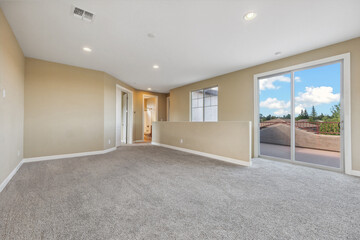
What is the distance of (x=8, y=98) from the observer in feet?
8.43

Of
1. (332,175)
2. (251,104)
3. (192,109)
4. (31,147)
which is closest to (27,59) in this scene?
(31,147)

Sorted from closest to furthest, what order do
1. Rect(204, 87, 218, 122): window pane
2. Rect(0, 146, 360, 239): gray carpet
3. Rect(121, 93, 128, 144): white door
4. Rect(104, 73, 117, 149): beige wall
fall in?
Rect(0, 146, 360, 239): gray carpet → Rect(104, 73, 117, 149): beige wall → Rect(204, 87, 218, 122): window pane → Rect(121, 93, 128, 144): white door

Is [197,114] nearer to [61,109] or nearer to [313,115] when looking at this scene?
[313,115]

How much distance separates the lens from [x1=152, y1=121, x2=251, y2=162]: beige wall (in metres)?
3.54

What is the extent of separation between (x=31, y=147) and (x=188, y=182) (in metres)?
4.07

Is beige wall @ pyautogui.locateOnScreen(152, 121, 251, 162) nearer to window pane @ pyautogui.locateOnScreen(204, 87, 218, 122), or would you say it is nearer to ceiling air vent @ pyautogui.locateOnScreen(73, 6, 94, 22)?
window pane @ pyautogui.locateOnScreen(204, 87, 218, 122)

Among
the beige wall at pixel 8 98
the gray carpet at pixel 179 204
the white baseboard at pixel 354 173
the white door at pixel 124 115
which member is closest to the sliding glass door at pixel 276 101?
the white baseboard at pixel 354 173

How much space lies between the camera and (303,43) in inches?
120

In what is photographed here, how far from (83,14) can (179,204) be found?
9.79 feet

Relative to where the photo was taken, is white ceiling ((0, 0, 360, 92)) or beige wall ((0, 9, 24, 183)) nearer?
white ceiling ((0, 0, 360, 92))

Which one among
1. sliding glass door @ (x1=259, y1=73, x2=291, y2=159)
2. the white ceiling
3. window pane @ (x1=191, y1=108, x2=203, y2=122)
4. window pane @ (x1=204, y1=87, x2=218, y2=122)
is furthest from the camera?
window pane @ (x1=191, y1=108, x2=203, y2=122)

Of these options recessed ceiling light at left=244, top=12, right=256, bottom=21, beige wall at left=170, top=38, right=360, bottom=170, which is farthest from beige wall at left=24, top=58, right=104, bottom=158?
recessed ceiling light at left=244, top=12, right=256, bottom=21

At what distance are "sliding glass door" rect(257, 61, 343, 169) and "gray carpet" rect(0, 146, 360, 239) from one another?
41.1 inches

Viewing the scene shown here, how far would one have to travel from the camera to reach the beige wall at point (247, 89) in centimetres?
286
